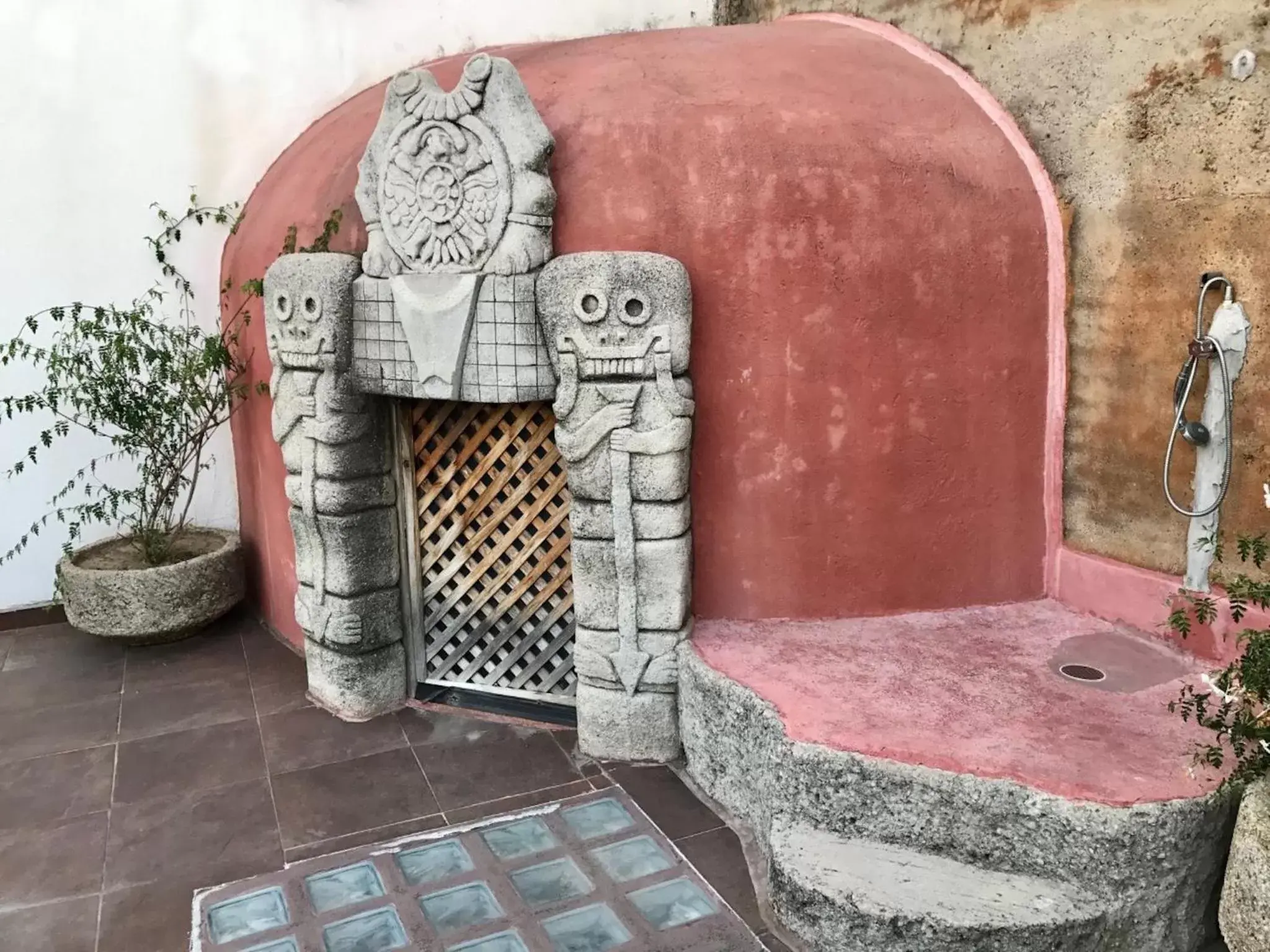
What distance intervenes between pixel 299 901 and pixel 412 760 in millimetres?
929

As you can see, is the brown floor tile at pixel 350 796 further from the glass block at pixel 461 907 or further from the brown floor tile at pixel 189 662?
the brown floor tile at pixel 189 662

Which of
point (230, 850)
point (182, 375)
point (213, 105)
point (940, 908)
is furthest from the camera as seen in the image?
point (213, 105)

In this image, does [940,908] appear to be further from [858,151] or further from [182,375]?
[182,375]

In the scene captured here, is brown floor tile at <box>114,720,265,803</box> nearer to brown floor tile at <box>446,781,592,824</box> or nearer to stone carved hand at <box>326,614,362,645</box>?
stone carved hand at <box>326,614,362,645</box>

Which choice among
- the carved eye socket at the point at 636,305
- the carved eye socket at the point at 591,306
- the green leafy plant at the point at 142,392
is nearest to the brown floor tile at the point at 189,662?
the green leafy plant at the point at 142,392

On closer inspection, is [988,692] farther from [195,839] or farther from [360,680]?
[195,839]

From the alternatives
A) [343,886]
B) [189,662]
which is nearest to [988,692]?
[343,886]

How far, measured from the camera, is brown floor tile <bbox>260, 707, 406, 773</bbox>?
164 inches

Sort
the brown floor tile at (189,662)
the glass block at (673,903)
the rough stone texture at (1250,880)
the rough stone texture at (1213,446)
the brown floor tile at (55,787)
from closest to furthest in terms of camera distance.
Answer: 1. the rough stone texture at (1250,880)
2. the glass block at (673,903)
3. the rough stone texture at (1213,446)
4. the brown floor tile at (55,787)
5. the brown floor tile at (189,662)

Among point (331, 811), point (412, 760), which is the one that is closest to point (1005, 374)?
point (412, 760)

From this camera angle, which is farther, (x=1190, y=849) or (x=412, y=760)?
(x=412, y=760)

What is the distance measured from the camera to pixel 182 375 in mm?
5121

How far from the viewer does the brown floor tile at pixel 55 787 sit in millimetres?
3805

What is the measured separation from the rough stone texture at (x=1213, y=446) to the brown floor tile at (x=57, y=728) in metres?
4.66
